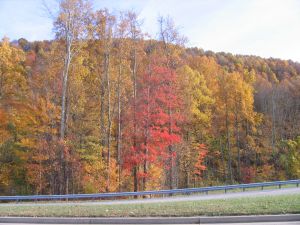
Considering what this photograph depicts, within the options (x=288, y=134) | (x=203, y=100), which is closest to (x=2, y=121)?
(x=203, y=100)

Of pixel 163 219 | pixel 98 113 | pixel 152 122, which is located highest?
pixel 98 113

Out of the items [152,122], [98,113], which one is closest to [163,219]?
[152,122]

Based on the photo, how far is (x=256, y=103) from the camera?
236 feet

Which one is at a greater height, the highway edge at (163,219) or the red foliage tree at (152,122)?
the red foliage tree at (152,122)

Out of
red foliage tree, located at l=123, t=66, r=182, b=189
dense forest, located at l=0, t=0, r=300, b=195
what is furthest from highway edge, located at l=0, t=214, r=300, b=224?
red foliage tree, located at l=123, t=66, r=182, b=189

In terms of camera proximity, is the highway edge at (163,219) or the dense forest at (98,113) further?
the dense forest at (98,113)

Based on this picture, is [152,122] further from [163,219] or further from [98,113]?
[163,219]

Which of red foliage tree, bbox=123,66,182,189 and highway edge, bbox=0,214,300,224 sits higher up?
red foliage tree, bbox=123,66,182,189

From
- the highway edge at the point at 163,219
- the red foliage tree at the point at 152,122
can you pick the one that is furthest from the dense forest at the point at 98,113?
the highway edge at the point at 163,219

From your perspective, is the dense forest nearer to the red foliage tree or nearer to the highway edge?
the red foliage tree

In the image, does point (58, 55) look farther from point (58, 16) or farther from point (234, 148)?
point (234, 148)

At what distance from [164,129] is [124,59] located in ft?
21.9

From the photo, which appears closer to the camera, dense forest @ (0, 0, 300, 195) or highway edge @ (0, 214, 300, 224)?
highway edge @ (0, 214, 300, 224)

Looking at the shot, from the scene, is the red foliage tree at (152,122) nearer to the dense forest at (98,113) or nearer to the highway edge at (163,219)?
the dense forest at (98,113)
